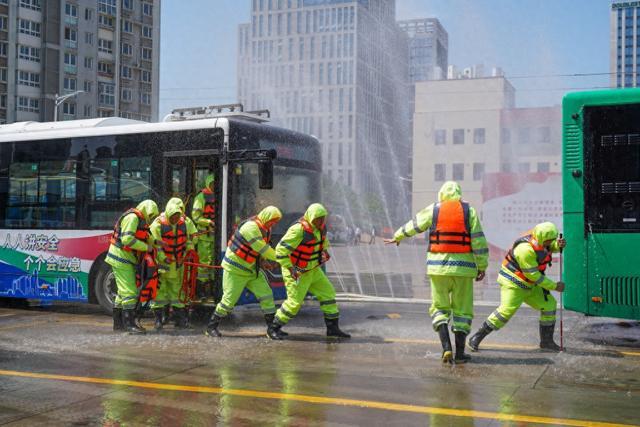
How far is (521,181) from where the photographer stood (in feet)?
60.0

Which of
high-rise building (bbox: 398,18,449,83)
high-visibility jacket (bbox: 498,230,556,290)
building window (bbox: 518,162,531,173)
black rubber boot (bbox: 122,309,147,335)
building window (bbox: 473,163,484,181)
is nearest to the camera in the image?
high-visibility jacket (bbox: 498,230,556,290)

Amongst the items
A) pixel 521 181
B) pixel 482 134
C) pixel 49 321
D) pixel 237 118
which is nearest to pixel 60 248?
pixel 49 321

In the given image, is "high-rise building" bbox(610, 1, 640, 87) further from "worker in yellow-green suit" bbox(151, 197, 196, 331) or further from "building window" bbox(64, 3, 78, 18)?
"worker in yellow-green suit" bbox(151, 197, 196, 331)

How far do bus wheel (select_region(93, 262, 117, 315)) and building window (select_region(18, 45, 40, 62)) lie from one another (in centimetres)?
5739

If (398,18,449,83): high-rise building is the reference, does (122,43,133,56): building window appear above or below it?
above

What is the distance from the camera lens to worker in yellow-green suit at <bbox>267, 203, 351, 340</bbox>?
29.1 ft

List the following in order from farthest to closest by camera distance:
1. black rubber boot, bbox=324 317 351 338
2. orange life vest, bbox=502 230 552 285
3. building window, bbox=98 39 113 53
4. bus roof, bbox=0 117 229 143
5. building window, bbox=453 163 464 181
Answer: building window, bbox=98 39 113 53, building window, bbox=453 163 464 181, bus roof, bbox=0 117 229 143, black rubber boot, bbox=324 317 351 338, orange life vest, bbox=502 230 552 285

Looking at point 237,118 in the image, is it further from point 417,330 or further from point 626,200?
point 626,200

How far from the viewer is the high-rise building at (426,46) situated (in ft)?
110

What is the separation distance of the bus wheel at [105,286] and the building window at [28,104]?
5602 centimetres

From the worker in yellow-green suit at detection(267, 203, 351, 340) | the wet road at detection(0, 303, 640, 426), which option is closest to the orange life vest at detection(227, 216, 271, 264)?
the worker in yellow-green suit at detection(267, 203, 351, 340)

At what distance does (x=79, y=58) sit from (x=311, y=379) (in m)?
67.0

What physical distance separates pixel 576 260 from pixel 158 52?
75213 millimetres

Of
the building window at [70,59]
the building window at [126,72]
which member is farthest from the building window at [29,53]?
the building window at [126,72]
